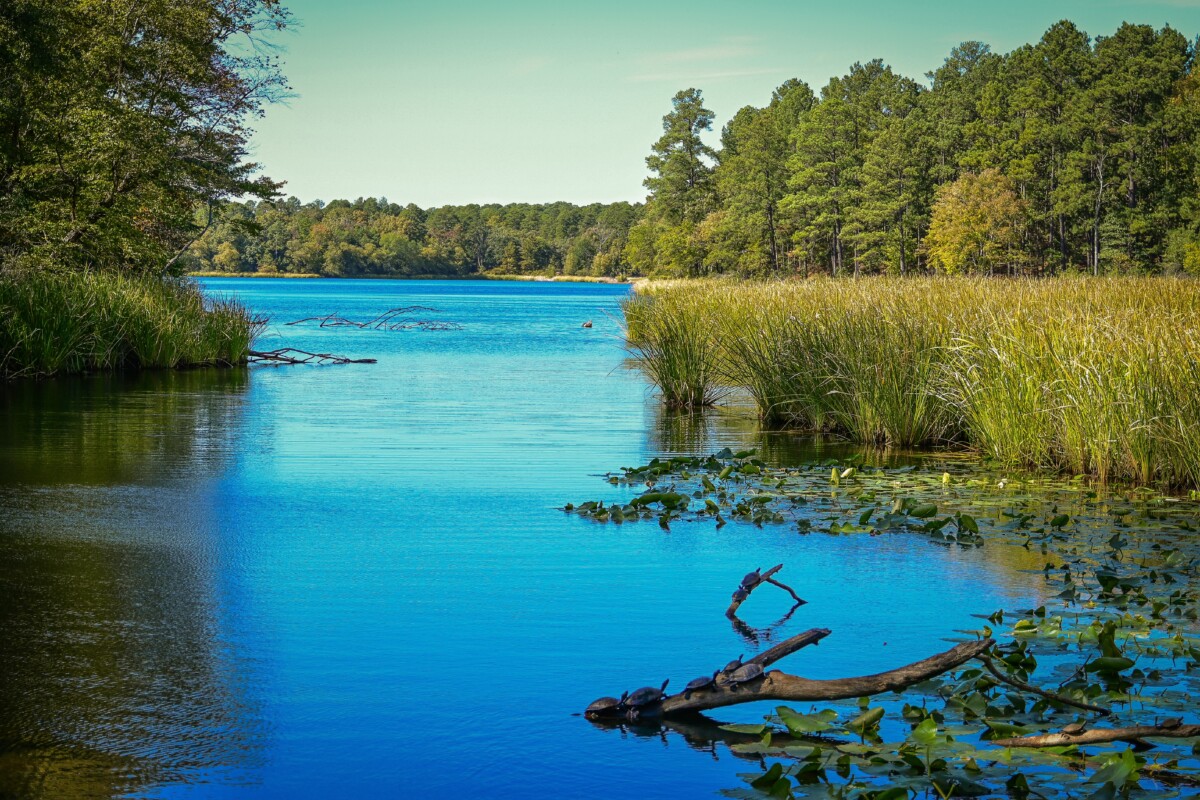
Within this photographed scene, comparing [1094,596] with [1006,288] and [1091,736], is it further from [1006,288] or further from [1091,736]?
[1006,288]

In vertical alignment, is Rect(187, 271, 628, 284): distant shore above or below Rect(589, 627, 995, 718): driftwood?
above

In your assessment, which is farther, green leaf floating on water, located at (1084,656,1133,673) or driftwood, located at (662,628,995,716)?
green leaf floating on water, located at (1084,656,1133,673)

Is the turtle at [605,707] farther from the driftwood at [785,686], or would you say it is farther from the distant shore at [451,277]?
the distant shore at [451,277]

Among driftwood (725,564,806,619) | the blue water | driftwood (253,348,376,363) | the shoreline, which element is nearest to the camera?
the blue water

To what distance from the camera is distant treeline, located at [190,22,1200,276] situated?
241ft

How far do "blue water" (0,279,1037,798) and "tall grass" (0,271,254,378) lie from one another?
7.53 m

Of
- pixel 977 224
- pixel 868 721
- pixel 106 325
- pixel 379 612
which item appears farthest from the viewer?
pixel 977 224

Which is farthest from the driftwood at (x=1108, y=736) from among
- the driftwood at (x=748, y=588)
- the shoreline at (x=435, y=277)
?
the shoreline at (x=435, y=277)

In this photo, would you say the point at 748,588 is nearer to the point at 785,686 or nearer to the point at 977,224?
the point at 785,686

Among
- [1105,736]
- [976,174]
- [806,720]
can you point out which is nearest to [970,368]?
[806,720]

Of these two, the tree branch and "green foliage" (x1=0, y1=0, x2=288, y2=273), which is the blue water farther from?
"green foliage" (x1=0, y1=0, x2=288, y2=273)

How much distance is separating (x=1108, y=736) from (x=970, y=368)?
756cm

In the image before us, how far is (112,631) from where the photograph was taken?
5.66 meters

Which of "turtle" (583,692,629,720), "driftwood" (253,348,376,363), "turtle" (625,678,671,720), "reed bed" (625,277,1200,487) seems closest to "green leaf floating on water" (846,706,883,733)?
"turtle" (625,678,671,720)
